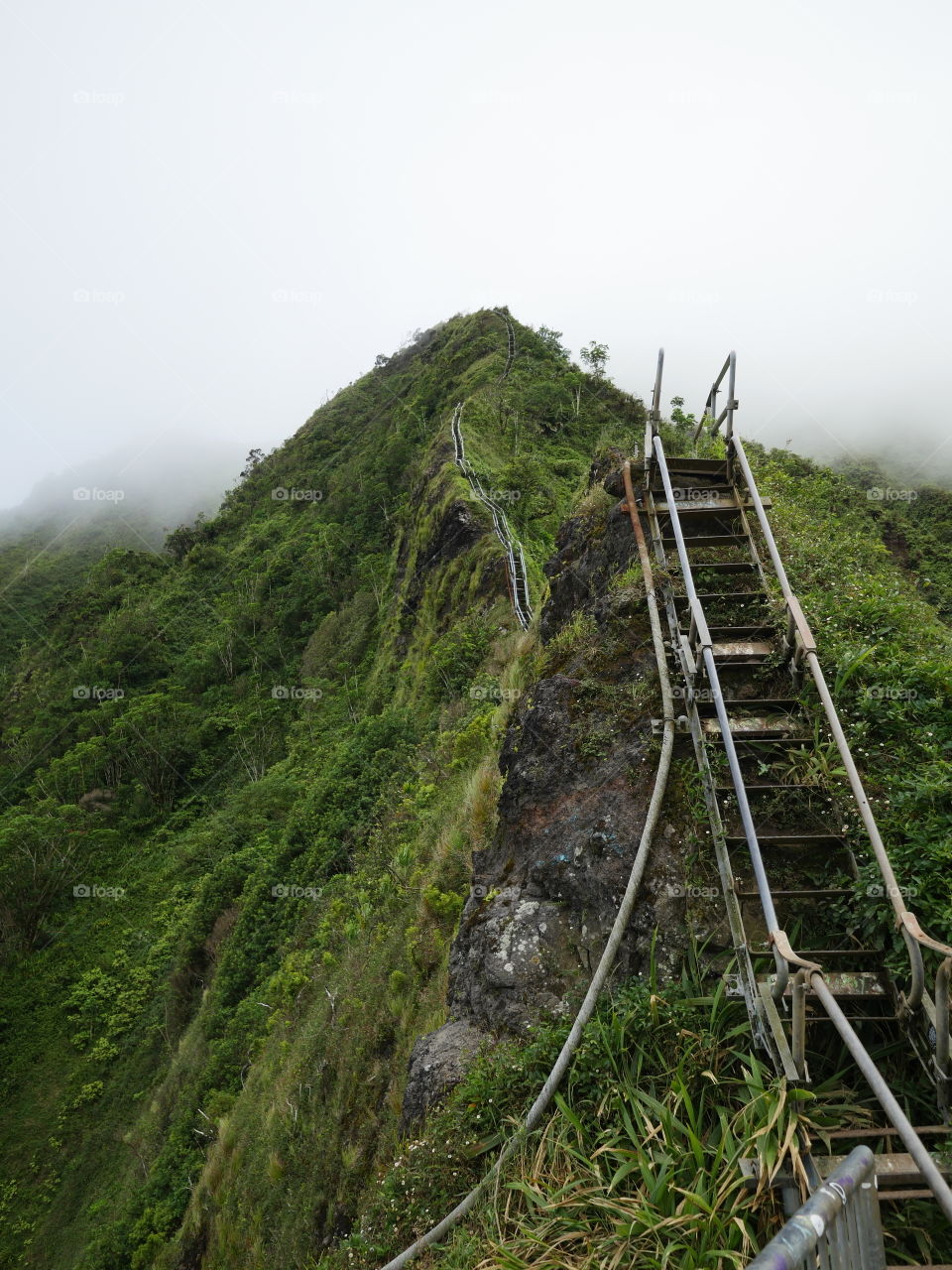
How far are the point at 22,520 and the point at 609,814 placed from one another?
126128 millimetres

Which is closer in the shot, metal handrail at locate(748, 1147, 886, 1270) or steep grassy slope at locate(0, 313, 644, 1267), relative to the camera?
metal handrail at locate(748, 1147, 886, 1270)

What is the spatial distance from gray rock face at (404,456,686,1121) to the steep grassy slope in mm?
1028

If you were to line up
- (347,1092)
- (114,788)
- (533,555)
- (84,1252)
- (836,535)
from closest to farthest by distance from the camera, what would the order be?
(347,1092) → (836,535) → (84,1252) → (533,555) → (114,788)

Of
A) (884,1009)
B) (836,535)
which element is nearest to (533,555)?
(836,535)

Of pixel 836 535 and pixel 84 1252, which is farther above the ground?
pixel 836 535

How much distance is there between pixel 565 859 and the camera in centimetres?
486

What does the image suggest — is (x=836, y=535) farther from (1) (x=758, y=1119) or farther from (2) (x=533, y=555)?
(2) (x=533, y=555)

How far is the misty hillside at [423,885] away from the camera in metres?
3.46


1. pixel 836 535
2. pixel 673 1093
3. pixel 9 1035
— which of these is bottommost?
pixel 9 1035

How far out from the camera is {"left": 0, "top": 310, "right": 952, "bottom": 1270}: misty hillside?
11.3ft

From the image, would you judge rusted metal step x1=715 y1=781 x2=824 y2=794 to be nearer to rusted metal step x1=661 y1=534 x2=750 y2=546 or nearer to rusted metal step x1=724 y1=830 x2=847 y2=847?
rusted metal step x1=724 y1=830 x2=847 y2=847

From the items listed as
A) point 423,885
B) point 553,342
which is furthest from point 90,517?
point 423,885

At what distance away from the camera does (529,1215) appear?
311 cm

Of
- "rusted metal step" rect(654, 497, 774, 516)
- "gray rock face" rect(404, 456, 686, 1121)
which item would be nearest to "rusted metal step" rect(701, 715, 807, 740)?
"gray rock face" rect(404, 456, 686, 1121)
